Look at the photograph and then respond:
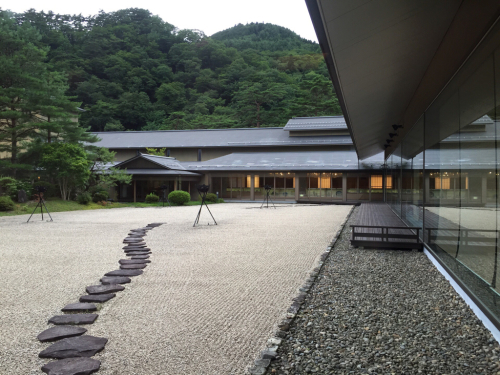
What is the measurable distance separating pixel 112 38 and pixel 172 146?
34128mm

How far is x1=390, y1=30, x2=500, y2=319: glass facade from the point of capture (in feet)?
9.67

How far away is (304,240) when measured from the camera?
27.1 ft

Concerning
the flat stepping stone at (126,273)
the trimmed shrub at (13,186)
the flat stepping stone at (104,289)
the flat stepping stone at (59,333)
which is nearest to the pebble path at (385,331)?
the flat stepping stone at (59,333)

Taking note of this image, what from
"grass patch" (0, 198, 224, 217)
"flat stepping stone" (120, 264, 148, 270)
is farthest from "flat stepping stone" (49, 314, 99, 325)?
"grass patch" (0, 198, 224, 217)

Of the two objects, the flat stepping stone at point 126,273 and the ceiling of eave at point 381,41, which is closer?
the ceiling of eave at point 381,41

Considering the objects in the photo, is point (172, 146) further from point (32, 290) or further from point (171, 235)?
point (32, 290)

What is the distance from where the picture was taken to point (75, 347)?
279cm

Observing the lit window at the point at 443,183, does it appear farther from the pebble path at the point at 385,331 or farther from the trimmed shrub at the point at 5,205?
the trimmed shrub at the point at 5,205

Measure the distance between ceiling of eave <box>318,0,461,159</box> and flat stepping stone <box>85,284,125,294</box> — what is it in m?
3.35

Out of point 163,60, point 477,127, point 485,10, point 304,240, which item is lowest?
point 304,240

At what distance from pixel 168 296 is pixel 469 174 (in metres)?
3.12

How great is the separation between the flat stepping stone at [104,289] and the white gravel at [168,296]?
0.36ft

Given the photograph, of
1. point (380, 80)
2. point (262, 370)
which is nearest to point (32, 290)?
point (262, 370)

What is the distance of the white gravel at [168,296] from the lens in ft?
8.79
